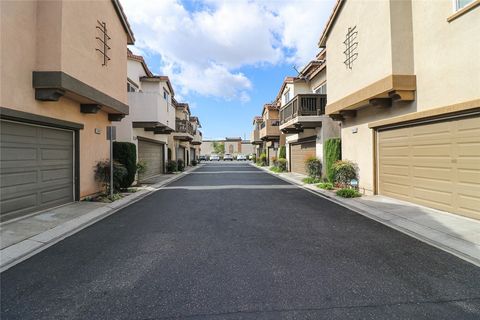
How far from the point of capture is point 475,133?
6016mm

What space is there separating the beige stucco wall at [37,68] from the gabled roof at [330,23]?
30.0 feet

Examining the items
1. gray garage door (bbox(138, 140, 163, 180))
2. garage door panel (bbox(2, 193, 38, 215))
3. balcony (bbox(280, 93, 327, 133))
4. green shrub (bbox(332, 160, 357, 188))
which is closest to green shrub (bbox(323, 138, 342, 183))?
green shrub (bbox(332, 160, 357, 188))

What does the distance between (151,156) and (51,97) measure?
1143 cm

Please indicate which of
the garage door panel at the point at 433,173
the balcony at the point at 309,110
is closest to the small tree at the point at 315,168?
the balcony at the point at 309,110

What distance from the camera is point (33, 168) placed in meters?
7.00

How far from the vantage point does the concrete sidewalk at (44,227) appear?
4.58 m

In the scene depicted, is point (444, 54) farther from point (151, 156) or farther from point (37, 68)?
point (151, 156)

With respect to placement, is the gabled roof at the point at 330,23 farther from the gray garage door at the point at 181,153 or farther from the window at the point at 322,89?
the gray garage door at the point at 181,153

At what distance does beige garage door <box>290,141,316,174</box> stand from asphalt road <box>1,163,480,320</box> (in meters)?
11.7

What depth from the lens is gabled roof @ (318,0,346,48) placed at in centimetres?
1106

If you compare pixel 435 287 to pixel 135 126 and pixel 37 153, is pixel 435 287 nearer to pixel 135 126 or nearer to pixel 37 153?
pixel 37 153

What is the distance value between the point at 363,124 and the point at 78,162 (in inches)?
415

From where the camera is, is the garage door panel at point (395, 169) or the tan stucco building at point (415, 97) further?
the garage door panel at point (395, 169)

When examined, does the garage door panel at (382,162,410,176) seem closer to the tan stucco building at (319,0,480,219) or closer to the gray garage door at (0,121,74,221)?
the tan stucco building at (319,0,480,219)
